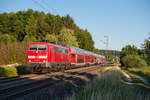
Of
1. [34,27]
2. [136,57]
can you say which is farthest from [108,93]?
[34,27]

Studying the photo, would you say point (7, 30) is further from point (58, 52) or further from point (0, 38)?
point (58, 52)

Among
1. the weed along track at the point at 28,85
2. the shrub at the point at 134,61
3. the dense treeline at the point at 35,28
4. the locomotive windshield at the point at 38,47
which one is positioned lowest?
the weed along track at the point at 28,85

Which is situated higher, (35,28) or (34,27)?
(34,27)

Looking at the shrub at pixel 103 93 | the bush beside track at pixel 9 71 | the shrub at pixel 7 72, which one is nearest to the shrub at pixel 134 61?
the bush beside track at pixel 9 71

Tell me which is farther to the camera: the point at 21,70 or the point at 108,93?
the point at 21,70

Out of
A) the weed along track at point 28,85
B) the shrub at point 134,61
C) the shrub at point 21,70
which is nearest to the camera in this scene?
the weed along track at point 28,85

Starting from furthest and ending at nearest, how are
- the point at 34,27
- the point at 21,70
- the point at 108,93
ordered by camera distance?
the point at 34,27
the point at 21,70
the point at 108,93

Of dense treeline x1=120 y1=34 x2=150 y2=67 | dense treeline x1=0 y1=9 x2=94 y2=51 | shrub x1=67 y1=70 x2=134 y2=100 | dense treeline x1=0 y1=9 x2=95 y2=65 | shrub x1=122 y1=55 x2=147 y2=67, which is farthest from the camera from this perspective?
dense treeline x1=0 y1=9 x2=94 y2=51

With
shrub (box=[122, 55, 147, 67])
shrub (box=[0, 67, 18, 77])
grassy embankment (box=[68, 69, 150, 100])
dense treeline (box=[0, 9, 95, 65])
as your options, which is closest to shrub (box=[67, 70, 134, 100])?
grassy embankment (box=[68, 69, 150, 100])

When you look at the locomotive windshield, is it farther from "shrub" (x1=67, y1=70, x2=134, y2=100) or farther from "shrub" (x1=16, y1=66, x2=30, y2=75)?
"shrub" (x1=67, y1=70, x2=134, y2=100)

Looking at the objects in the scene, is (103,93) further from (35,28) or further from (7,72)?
(35,28)

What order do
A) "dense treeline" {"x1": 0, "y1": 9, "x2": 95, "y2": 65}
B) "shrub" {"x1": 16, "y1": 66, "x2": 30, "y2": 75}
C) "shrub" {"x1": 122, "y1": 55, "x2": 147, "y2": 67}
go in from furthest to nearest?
"dense treeline" {"x1": 0, "y1": 9, "x2": 95, "y2": 65} → "shrub" {"x1": 122, "y1": 55, "x2": 147, "y2": 67} → "shrub" {"x1": 16, "y1": 66, "x2": 30, "y2": 75}

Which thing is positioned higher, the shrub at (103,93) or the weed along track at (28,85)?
the shrub at (103,93)

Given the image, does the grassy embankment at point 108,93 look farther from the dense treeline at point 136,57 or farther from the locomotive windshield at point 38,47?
the locomotive windshield at point 38,47
